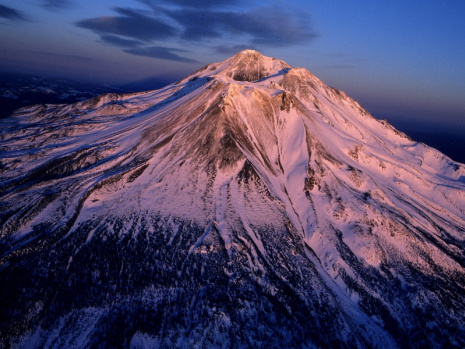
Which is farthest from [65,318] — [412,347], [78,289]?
[412,347]

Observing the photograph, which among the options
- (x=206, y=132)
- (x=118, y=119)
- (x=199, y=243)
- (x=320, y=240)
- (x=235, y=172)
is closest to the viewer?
(x=199, y=243)

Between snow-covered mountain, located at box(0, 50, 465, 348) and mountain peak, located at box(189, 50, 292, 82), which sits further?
mountain peak, located at box(189, 50, 292, 82)

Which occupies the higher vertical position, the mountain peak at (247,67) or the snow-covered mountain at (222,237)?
the mountain peak at (247,67)

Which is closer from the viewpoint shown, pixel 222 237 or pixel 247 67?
pixel 222 237

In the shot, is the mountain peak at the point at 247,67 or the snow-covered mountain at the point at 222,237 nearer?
the snow-covered mountain at the point at 222,237

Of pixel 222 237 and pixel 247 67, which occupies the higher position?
pixel 247 67

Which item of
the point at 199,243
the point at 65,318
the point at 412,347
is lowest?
the point at 65,318

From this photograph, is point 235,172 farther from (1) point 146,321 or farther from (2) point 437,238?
(2) point 437,238

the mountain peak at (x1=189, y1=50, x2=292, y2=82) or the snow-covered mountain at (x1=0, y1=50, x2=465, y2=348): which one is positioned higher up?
the mountain peak at (x1=189, y1=50, x2=292, y2=82)
